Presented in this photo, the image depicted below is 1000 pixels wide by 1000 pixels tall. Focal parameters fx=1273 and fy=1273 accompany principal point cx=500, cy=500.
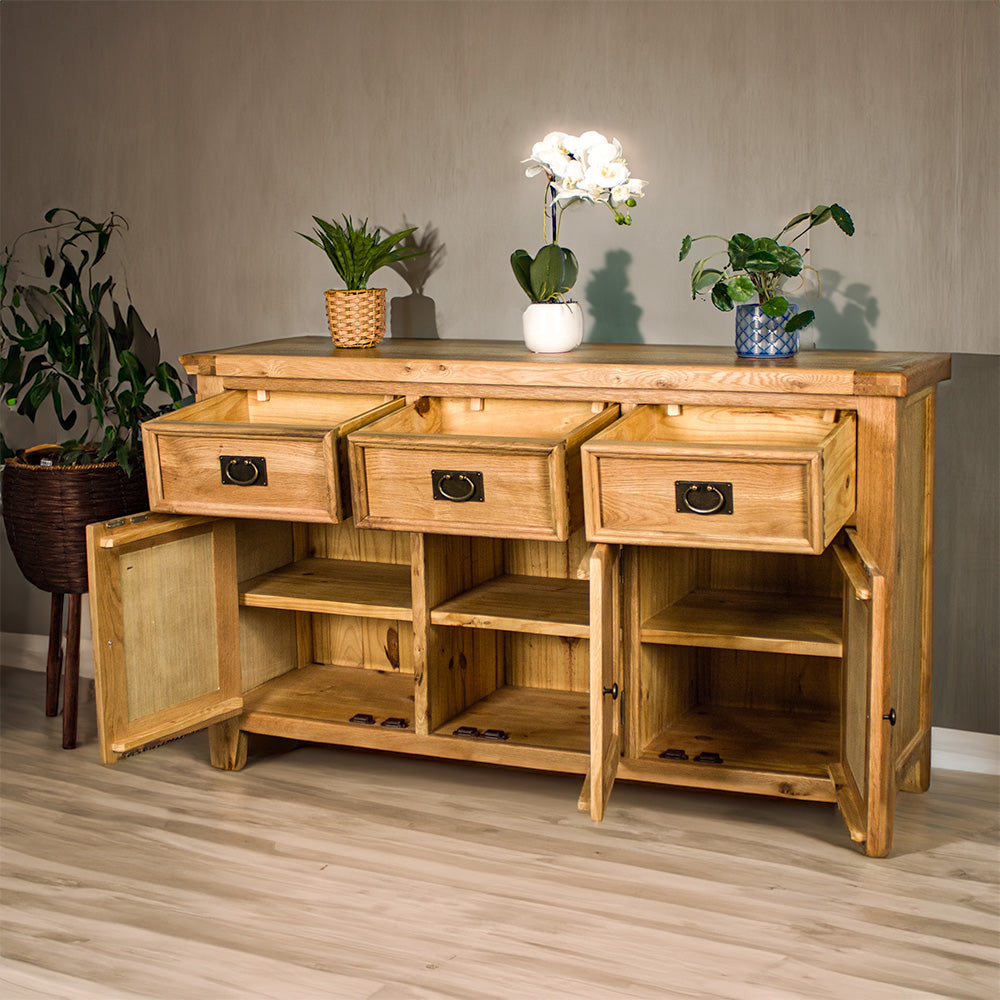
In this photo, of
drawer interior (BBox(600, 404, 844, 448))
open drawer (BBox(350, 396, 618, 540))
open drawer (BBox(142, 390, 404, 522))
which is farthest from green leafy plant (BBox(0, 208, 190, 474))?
drawer interior (BBox(600, 404, 844, 448))

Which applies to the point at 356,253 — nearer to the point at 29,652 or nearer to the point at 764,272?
the point at 764,272

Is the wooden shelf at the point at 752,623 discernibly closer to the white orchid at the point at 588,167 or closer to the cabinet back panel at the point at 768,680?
the cabinet back panel at the point at 768,680

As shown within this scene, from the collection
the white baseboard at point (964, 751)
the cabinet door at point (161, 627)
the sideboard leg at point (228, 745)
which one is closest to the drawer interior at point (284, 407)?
the cabinet door at point (161, 627)

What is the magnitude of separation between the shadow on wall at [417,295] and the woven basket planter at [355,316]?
250 millimetres

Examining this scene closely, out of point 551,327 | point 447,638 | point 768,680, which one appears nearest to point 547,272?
point 551,327

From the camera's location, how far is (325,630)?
10.3 feet

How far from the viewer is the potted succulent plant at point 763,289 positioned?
2.44m

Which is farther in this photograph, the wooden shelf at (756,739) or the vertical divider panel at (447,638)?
the vertical divider panel at (447,638)

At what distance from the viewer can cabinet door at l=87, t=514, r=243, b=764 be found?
245cm

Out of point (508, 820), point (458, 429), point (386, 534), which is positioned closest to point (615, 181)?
point (458, 429)

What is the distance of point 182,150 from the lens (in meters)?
3.33

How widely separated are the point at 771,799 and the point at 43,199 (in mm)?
2486

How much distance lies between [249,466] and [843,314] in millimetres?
1290

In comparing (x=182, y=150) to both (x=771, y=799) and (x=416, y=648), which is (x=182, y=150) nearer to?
(x=416, y=648)
